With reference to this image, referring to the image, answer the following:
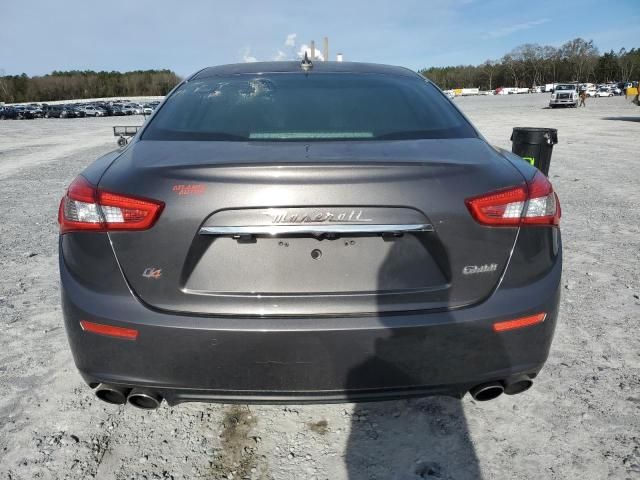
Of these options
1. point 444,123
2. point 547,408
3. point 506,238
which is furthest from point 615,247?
point 506,238

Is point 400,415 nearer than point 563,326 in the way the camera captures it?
Yes

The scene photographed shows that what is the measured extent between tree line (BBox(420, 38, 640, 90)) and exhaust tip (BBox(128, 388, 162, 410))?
134 m

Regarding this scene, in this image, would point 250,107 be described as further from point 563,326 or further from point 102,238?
point 563,326

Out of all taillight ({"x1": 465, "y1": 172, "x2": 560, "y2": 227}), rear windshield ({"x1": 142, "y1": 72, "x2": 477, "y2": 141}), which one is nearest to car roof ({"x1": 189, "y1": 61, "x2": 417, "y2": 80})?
rear windshield ({"x1": 142, "y1": 72, "x2": 477, "y2": 141})

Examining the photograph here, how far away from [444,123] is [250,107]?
38.4 inches

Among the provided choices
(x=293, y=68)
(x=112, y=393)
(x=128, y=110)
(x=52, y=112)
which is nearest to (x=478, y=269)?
(x=112, y=393)

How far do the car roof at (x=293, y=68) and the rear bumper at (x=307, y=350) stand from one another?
162cm

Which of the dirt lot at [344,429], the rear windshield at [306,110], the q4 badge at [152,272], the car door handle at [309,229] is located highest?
the rear windshield at [306,110]

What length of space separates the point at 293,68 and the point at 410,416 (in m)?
2.13

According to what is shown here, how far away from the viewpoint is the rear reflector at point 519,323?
71.2 inches

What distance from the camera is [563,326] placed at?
10.9 ft

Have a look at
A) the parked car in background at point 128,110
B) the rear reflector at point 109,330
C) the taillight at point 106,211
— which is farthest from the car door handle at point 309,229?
the parked car in background at point 128,110

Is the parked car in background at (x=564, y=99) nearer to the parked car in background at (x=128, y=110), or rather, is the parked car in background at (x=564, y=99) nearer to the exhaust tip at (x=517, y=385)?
the exhaust tip at (x=517, y=385)

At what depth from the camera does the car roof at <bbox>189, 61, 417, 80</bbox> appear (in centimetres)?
296
